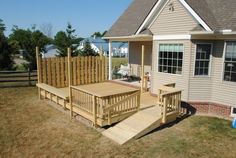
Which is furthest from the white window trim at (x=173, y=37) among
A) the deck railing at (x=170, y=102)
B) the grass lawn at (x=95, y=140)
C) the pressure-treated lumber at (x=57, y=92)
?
the pressure-treated lumber at (x=57, y=92)

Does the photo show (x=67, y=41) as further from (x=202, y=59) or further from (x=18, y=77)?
(x=202, y=59)

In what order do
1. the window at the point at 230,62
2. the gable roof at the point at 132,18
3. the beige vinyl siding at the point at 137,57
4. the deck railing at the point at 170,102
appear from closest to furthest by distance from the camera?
1. the deck railing at the point at 170,102
2. the window at the point at 230,62
3. the gable roof at the point at 132,18
4. the beige vinyl siding at the point at 137,57

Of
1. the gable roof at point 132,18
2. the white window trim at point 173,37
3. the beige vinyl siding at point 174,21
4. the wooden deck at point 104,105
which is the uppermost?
the gable roof at point 132,18

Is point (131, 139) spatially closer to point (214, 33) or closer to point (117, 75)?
point (214, 33)

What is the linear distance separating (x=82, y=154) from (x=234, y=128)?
575cm

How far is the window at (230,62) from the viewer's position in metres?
8.86

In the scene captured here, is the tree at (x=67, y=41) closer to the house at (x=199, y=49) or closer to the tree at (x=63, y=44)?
the tree at (x=63, y=44)

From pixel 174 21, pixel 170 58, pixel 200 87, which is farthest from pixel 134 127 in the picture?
pixel 174 21

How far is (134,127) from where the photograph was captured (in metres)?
7.44

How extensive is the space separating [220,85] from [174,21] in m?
3.55

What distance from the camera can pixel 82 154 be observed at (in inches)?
246

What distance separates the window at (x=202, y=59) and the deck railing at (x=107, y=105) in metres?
3.30

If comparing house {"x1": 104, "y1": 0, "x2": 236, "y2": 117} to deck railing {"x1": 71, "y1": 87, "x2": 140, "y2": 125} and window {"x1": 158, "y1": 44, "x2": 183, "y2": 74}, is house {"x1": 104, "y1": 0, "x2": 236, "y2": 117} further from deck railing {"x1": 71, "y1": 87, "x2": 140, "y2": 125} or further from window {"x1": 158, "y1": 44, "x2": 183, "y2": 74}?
deck railing {"x1": 71, "y1": 87, "x2": 140, "y2": 125}

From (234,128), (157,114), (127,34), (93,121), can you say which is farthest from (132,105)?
(127,34)
